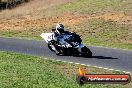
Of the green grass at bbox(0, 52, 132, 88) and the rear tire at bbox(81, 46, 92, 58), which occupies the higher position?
the green grass at bbox(0, 52, 132, 88)

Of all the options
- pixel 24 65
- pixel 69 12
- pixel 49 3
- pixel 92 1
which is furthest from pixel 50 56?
pixel 49 3

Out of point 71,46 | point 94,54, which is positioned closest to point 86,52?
point 71,46

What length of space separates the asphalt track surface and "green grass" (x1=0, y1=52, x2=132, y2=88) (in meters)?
1.64

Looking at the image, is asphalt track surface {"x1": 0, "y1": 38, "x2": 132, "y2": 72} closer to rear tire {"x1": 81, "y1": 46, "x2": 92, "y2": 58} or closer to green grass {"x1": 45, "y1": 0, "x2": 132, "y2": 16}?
rear tire {"x1": 81, "y1": 46, "x2": 92, "y2": 58}

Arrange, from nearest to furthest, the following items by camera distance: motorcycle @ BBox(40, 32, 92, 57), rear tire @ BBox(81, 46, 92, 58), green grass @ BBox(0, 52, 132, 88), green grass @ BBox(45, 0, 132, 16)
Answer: green grass @ BBox(0, 52, 132, 88), rear tire @ BBox(81, 46, 92, 58), motorcycle @ BBox(40, 32, 92, 57), green grass @ BBox(45, 0, 132, 16)

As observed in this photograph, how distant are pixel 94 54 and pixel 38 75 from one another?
29.9ft

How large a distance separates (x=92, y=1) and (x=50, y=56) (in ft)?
97.5

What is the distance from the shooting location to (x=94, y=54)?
78.8 ft

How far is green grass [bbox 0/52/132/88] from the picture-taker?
44.6 feet

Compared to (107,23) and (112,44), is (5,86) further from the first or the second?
(107,23)

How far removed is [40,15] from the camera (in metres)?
48.0

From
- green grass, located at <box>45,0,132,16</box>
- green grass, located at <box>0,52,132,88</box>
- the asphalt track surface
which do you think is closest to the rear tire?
the asphalt track surface

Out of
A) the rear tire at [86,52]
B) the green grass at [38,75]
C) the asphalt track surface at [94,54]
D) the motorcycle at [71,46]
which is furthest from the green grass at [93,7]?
the green grass at [38,75]

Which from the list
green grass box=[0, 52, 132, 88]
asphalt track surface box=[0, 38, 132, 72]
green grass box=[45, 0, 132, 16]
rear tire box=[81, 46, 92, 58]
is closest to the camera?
green grass box=[0, 52, 132, 88]
